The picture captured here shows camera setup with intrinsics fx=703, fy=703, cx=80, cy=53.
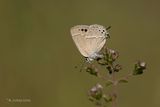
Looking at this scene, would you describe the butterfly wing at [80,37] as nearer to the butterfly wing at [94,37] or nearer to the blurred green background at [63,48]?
the butterfly wing at [94,37]

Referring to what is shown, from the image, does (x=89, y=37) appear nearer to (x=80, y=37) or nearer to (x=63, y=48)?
(x=80, y=37)

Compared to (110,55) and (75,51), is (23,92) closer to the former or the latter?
(75,51)

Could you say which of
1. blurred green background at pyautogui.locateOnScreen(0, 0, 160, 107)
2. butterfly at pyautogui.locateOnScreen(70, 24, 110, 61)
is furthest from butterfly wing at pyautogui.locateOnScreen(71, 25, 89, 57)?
blurred green background at pyautogui.locateOnScreen(0, 0, 160, 107)

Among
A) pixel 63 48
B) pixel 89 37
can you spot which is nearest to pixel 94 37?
pixel 89 37

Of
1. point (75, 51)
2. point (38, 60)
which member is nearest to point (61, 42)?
point (75, 51)

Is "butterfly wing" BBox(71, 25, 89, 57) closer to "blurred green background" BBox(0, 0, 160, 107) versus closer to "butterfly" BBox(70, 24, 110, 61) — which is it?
"butterfly" BBox(70, 24, 110, 61)

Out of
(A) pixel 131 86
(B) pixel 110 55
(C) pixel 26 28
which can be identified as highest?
(B) pixel 110 55

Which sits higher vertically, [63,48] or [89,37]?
[89,37]
